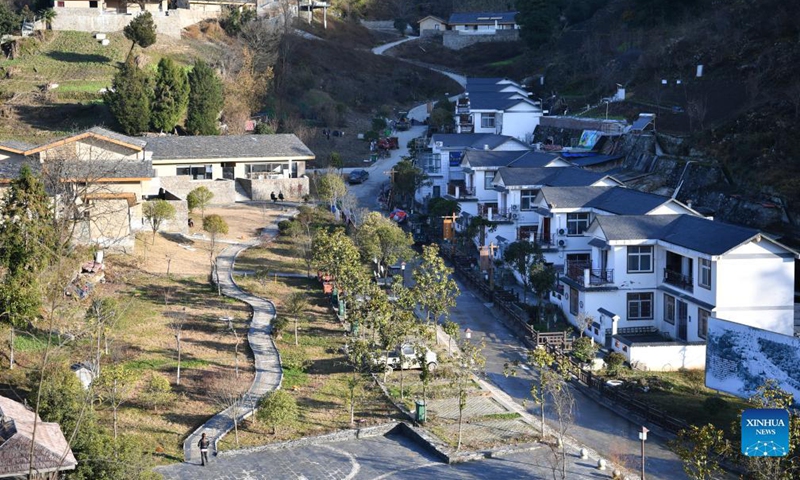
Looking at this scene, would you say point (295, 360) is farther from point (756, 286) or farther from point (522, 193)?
point (522, 193)

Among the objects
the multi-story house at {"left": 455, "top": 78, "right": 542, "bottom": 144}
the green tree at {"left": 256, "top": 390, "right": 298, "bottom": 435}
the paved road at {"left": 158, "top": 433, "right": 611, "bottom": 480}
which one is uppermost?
the multi-story house at {"left": 455, "top": 78, "right": 542, "bottom": 144}

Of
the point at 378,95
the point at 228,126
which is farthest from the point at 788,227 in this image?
the point at 378,95

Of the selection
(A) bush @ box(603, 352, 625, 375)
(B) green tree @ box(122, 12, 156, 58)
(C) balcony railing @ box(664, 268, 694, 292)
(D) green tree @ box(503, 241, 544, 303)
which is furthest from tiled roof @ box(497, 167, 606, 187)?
(B) green tree @ box(122, 12, 156, 58)

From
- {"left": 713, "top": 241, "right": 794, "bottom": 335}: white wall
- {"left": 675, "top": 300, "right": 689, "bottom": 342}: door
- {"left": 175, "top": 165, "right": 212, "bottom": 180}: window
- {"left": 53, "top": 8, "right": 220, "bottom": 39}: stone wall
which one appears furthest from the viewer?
{"left": 53, "top": 8, "right": 220, "bottom": 39}: stone wall

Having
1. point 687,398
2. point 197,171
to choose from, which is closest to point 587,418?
point 687,398

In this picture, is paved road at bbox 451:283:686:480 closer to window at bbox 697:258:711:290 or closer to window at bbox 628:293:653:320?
window at bbox 628:293:653:320

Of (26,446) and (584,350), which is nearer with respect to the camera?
(26,446)
